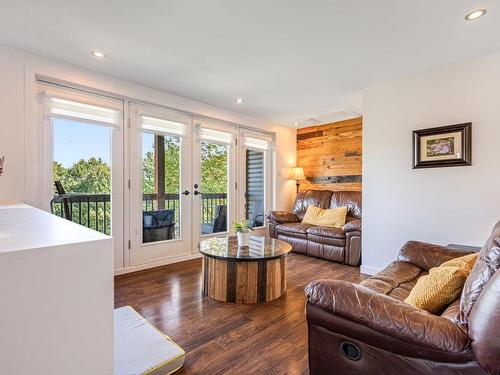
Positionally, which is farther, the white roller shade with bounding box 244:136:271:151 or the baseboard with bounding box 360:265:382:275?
the white roller shade with bounding box 244:136:271:151

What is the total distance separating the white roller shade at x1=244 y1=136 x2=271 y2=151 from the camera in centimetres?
482

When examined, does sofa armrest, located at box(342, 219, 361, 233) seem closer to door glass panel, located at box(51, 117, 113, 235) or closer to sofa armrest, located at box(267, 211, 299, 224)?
sofa armrest, located at box(267, 211, 299, 224)

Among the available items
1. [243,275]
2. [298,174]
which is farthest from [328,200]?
[243,275]

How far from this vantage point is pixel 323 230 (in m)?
4.01

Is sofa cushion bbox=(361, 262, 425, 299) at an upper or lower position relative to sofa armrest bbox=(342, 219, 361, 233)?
→ lower

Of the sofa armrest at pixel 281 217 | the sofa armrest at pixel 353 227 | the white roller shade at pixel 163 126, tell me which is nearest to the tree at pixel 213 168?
the white roller shade at pixel 163 126

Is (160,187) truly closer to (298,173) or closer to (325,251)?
(325,251)

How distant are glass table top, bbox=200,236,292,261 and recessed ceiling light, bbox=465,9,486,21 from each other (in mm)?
2362

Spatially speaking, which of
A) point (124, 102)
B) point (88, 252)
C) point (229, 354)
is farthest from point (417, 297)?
point (124, 102)

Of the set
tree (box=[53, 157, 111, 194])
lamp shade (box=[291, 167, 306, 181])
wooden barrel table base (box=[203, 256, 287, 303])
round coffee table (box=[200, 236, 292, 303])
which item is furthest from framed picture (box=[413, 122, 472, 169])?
tree (box=[53, 157, 111, 194])

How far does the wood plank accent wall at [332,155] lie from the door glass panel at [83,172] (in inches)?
144

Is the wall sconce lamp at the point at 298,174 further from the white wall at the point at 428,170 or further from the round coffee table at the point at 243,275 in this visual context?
the round coffee table at the point at 243,275

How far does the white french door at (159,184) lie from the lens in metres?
3.42

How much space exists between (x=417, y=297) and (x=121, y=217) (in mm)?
3120
